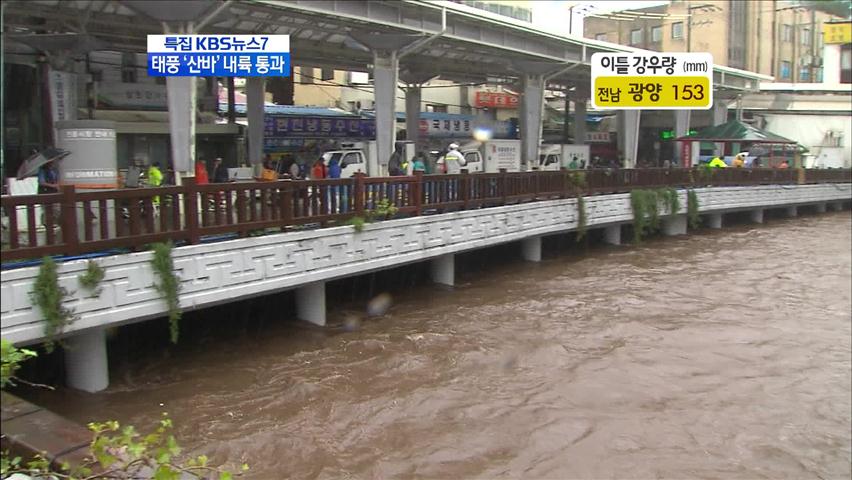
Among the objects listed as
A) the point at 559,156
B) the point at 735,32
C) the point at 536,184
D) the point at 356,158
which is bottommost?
the point at 536,184

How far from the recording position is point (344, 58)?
75.2ft

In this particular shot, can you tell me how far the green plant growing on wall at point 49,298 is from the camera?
598 cm

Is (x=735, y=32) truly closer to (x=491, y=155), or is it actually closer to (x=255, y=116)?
(x=491, y=155)

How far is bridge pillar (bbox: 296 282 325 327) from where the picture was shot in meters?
9.99

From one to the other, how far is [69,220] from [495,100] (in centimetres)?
3671

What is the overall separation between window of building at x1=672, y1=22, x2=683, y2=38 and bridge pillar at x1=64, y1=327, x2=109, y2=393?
45.9m

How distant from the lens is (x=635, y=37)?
49.1 metres

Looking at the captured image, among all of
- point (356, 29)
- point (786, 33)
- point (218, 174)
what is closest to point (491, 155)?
point (356, 29)

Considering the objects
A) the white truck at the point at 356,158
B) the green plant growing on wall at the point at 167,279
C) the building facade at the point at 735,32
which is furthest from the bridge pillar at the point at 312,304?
the building facade at the point at 735,32

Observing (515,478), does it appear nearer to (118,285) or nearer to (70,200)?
(118,285)

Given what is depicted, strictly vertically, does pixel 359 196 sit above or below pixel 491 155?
below

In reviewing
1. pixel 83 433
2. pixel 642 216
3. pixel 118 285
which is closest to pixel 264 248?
pixel 118 285
